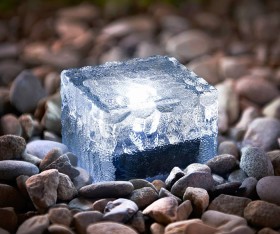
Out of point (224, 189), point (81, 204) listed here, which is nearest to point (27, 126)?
point (81, 204)

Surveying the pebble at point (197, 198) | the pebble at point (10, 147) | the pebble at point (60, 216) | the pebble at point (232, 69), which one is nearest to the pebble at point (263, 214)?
the pebble at point (197, 198)

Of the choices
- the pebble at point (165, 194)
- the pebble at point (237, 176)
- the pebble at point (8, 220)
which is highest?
the pebble at point (237, 176)

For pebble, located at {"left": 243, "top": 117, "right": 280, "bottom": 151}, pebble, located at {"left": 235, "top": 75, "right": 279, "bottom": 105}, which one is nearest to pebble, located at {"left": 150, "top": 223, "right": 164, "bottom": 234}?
pebble, located at {"left": 243, "top": 117, "right": 280, "bottom": 151}

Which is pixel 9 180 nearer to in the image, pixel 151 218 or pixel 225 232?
pixel 151 218

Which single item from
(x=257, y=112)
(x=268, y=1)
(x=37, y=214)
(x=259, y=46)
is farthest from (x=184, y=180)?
(x=268, y=1)

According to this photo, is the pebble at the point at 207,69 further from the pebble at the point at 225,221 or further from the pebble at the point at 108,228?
the pebble at the point at 108,228
